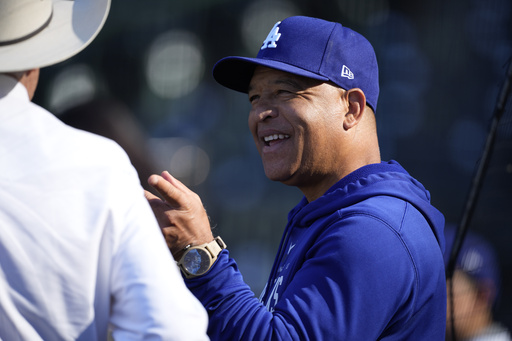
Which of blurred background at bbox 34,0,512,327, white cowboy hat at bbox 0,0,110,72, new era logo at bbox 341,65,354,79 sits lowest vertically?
blurred background at bbox 34,0,512,327

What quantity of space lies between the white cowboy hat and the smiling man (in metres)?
0.39

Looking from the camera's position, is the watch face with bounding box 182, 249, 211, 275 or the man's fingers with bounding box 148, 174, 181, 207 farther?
the watch face with bounding box 182, 249, 211, 275

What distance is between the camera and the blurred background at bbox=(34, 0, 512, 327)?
487 centimetres

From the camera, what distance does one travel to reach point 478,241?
11.7ft

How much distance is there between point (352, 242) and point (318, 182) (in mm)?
551

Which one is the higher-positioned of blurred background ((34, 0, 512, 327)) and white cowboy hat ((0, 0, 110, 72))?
white cowboy hat ((0, 0, 110, 72))

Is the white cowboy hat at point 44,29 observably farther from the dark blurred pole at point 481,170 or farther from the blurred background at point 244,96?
the blurred background at point 244,96

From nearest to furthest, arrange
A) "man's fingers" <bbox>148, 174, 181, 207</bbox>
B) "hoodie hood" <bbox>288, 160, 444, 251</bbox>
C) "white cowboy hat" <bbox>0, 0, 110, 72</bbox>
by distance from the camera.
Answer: "white cowboy hat" <bbox>0, 0, 110, 72</bbox>, "man's fingers" <bbox>148, 174, 181, 207</bbox>, "hoodie hood" <bbox>288, 160, 444, 251</bbox>

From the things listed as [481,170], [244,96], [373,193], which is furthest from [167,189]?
[244,96]

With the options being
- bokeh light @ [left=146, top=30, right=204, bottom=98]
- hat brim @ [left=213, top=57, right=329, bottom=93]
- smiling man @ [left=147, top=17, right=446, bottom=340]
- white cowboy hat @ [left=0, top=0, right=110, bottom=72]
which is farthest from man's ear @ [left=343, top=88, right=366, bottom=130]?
bokeh light @ [left=146, top=30, right=204, bottom=98]

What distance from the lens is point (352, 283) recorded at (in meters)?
1.63

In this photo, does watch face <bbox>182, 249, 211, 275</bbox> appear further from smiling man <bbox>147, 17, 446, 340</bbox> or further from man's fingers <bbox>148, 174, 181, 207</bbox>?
man's fingers <bbox>148, 174, 181, 207</bbox>

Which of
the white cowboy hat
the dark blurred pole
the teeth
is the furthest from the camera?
the dark blurred pole

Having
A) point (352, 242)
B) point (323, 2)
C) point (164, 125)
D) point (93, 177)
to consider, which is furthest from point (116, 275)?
point (323, 2)
